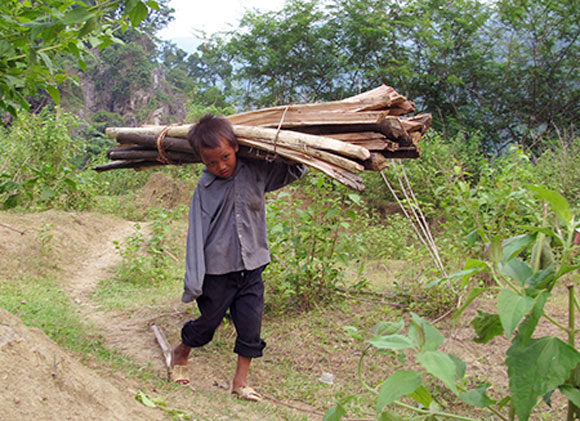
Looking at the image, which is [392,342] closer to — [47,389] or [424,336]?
[424,336]

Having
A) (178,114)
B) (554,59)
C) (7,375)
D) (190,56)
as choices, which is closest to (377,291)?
(7,375)

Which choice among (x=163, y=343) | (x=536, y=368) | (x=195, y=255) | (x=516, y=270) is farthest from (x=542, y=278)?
(x=163, y=343)

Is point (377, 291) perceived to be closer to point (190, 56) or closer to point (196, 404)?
point (196, 404)

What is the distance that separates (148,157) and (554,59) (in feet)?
34.1

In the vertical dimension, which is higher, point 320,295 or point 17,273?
point 320,295

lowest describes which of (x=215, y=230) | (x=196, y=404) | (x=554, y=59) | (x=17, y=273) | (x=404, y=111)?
(x=17, y=273)

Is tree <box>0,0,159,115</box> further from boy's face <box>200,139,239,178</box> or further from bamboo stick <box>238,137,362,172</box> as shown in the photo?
bamboo stick <box>238,137,362,172</box>

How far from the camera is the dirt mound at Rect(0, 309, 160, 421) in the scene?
86.6 inches

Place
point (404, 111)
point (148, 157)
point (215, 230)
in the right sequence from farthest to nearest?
point (148, 157) < point (215, 230) < point (404, 111)

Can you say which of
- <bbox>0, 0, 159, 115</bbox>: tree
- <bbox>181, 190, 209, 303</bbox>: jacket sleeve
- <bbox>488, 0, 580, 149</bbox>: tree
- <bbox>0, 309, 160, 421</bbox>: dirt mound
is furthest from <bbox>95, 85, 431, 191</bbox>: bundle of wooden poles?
<bbox>488, 0, 580, 149</bbox>: tree

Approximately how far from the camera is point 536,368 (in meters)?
1.12

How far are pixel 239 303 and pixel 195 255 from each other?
422 millimetres

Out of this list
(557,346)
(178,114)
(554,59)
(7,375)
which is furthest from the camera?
(178,114)

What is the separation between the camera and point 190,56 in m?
31.6
